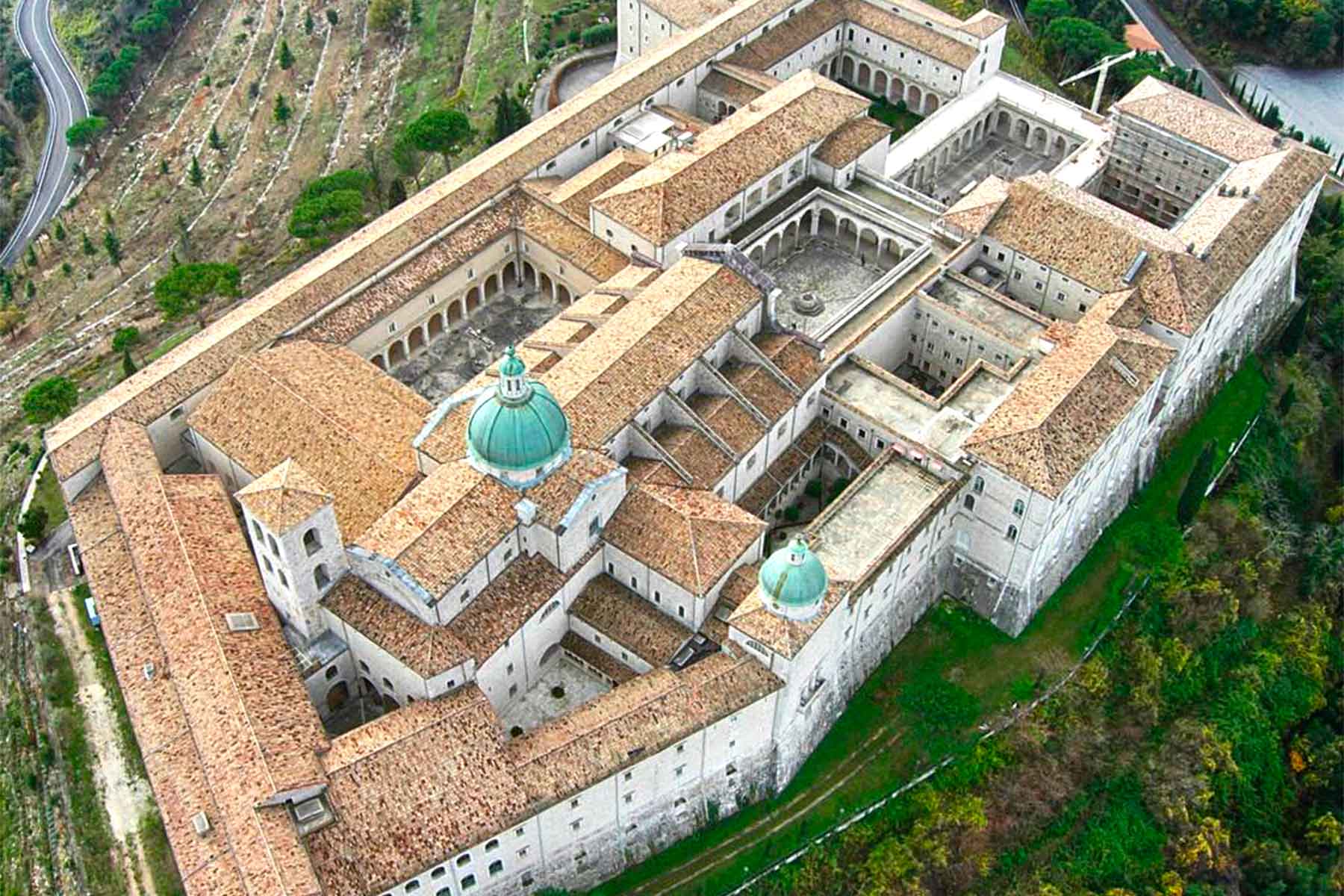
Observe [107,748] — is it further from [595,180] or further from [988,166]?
[988,166]

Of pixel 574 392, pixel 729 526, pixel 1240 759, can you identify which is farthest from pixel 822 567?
pixel 1240 759

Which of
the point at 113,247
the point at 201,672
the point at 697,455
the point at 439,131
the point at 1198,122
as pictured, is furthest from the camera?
the point at 113,247

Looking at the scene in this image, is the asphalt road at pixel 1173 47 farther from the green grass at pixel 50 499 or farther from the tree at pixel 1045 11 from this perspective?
the green grass at pixel 50 499

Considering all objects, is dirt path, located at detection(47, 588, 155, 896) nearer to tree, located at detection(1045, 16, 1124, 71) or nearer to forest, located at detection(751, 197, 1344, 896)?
forest, located at detection(751, 197, 1344, 896)

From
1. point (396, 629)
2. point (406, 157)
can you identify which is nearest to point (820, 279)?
point (406, 157)

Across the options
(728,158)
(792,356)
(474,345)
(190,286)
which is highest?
(728,158)

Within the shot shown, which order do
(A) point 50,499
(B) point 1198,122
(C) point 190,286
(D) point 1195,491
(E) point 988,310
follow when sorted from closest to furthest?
(D) point 1195,491, (A) point 50,499, (E) point 988,310, (C) point 190,286, (B) point 1198,122

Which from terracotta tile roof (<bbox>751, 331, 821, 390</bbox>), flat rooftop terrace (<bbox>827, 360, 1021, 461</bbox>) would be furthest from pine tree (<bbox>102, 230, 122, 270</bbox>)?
flat rooftop terrace (<bbox>827, 360, 1021, 461</bbox>)
